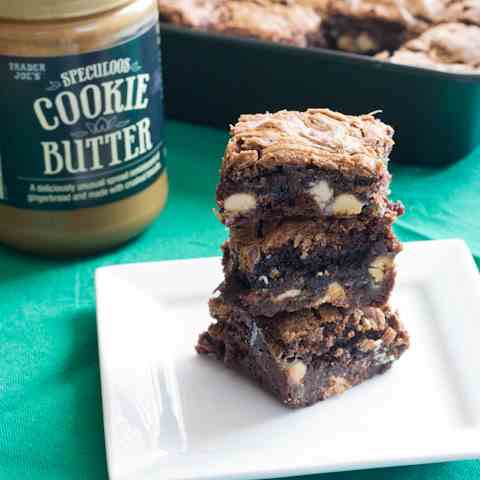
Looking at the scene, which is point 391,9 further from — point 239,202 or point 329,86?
point 239,202

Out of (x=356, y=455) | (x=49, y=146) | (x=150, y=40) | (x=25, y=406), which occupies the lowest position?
(x=25, y=406)

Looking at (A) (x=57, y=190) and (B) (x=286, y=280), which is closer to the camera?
(B) (x=286, y=280)

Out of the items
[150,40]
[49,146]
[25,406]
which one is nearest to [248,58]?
[150,40]

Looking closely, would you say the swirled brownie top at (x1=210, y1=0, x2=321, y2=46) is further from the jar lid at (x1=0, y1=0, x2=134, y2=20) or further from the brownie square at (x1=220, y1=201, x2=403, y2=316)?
the brownie square at (x1=220, y1=201, x2=403, y2=316)

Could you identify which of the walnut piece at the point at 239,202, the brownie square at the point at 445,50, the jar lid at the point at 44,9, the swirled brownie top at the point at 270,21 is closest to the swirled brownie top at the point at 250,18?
the swirled brownie top at the point at 270,21

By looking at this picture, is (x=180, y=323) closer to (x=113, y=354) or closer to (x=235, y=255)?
(x=113, y=354)
